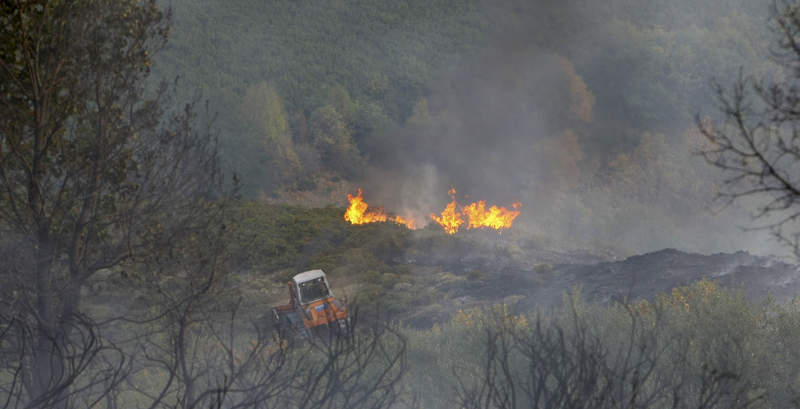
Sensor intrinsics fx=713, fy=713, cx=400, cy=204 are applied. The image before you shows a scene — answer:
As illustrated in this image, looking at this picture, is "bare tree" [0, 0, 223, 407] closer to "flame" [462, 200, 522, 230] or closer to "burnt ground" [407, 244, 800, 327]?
"burnt ground" [407, 244, 800, 327]

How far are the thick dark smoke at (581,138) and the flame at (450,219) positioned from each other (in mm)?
710

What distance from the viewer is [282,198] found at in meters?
41.9

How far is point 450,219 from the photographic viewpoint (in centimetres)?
4091

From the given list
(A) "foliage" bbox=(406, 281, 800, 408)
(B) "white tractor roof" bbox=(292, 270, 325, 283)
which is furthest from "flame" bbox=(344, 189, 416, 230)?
(A) "foliage" bbox=(406, 281, 800, 408)

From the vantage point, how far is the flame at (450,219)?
40.1 meters

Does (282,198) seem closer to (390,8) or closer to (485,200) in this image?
(485,200)

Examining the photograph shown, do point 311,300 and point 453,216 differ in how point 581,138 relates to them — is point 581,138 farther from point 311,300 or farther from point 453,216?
point 311,300

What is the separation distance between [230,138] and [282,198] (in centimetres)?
456

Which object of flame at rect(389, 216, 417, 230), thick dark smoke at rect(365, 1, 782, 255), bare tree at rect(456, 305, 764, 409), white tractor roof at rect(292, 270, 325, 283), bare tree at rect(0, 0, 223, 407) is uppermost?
thick dark smoke at rect(365, 1, 782, 255)

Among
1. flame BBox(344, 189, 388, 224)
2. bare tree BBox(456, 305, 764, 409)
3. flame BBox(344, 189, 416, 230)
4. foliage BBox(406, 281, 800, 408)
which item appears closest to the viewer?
bare tree BBox(456, 305, 764, 409)

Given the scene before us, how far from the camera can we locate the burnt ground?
22828 millimetres

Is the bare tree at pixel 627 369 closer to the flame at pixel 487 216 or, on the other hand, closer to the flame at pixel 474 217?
the flame at pixel 474 217

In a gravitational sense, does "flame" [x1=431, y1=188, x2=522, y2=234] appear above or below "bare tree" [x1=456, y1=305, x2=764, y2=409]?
above

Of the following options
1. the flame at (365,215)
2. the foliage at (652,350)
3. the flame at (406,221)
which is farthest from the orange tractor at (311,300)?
the flame at (406,221)
